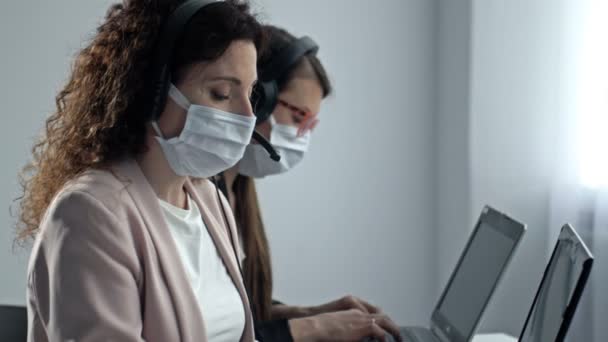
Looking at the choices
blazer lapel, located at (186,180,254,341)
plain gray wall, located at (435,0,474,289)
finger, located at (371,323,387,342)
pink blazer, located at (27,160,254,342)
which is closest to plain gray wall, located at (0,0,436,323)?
plain gray wall, located at (435,0,474,289)

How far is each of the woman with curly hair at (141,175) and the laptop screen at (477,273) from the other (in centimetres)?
43

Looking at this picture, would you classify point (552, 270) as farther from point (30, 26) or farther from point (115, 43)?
point (30, 26)

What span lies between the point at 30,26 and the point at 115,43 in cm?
166

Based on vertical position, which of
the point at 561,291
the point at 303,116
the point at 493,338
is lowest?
the point at 493,338

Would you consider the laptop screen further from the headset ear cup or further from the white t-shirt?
the headset ear cup

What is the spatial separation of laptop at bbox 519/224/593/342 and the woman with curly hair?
52 centimetres

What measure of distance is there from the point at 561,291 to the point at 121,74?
28.8 inches

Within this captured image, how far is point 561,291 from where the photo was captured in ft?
3.60

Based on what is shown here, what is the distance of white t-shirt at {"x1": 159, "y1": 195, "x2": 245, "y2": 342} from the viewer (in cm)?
137

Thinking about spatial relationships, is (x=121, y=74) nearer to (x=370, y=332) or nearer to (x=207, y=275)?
(x=207, y=275)

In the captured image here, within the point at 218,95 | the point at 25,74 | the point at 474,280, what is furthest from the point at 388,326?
the point at 25,74

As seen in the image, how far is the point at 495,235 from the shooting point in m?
1.55

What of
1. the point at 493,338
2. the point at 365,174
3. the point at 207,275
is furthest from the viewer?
the point at 365,174

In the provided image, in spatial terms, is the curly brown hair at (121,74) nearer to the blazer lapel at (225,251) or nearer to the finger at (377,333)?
the blazer lapel at (225,251)
